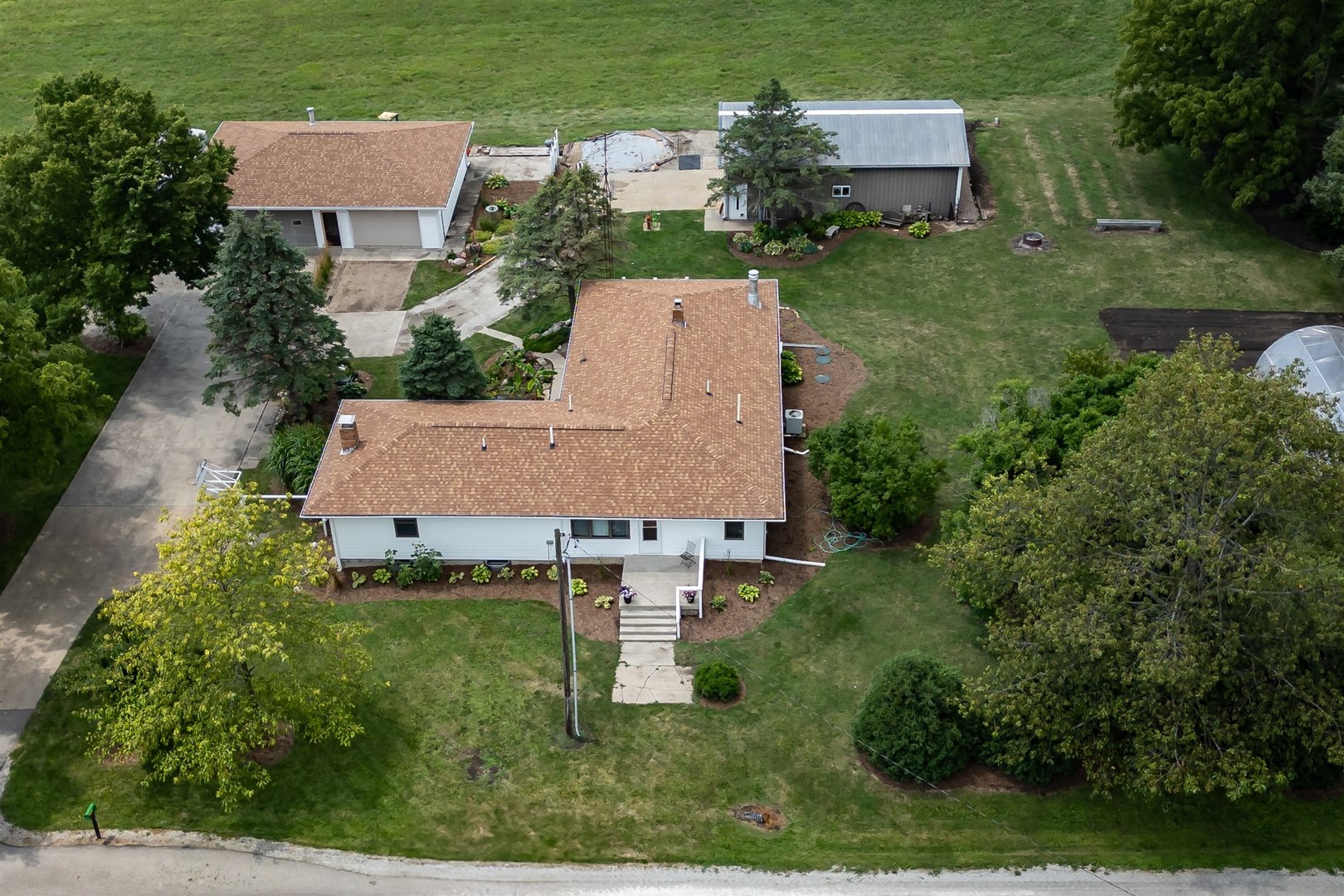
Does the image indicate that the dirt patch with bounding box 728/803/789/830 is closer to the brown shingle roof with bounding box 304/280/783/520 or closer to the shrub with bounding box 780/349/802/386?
the brown shingle roof with bounding box 304/280/783/520

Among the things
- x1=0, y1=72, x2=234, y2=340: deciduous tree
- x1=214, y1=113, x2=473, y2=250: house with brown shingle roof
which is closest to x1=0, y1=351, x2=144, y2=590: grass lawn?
x1=0, y1=72, x2=234, y2=340: deciduous tree

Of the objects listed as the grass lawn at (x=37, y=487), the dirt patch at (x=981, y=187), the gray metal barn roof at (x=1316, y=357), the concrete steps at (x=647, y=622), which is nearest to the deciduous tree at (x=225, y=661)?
the concrete steps at (x=647, y=622)

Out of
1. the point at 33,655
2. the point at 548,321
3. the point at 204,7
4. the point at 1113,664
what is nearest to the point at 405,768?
the point at 33,655

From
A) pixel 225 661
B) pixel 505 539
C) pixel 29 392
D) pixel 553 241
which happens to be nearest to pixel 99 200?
pixel 29 392

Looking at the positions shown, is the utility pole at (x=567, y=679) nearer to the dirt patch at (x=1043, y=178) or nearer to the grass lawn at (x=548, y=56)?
the dirt patch at (x=1043, y=178)

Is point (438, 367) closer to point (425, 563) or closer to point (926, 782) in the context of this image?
point (425, 563)

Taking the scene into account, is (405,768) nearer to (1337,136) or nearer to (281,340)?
(281,340)
